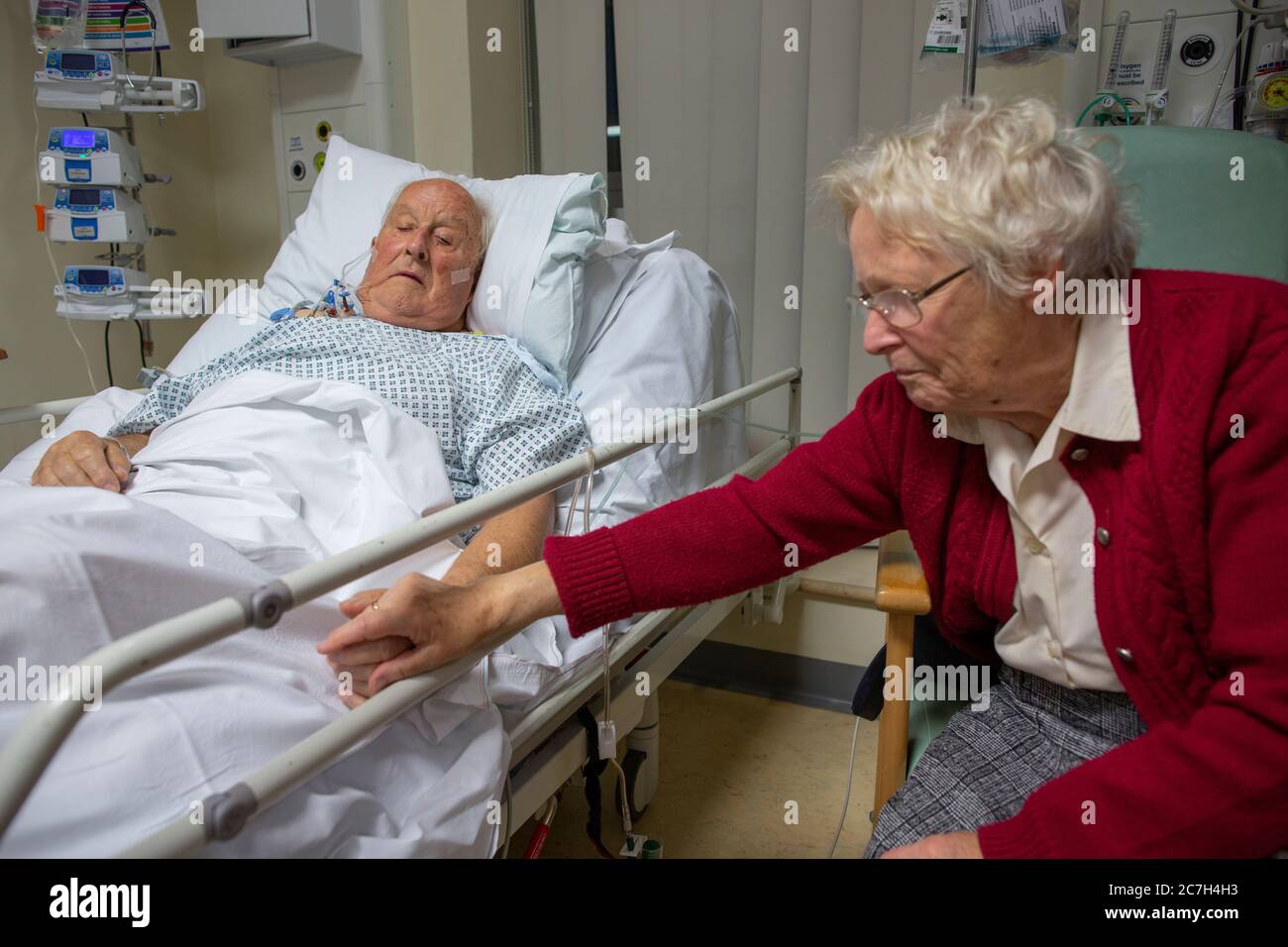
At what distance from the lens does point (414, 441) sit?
133cm

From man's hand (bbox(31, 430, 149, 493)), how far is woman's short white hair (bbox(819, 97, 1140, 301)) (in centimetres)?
107

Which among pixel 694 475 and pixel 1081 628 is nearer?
pixel 1081 628

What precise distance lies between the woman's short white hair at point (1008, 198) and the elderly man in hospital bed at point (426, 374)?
689 millimetres

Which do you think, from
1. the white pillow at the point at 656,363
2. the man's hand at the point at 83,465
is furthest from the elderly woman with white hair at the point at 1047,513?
the man's hand at the point at 83,465

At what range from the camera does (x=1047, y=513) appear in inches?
38.0

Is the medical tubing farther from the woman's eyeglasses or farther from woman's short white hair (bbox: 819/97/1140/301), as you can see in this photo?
the woman's eyeglasses

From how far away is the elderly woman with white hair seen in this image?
0.78 m

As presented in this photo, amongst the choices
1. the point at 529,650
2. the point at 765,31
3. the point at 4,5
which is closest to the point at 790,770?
the point at 529,650

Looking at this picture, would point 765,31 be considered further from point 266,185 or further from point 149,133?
point 149,133

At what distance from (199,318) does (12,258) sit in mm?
614

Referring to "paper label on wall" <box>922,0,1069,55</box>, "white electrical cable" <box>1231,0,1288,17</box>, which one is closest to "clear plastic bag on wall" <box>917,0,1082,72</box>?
"paper label on wall" <box>922,0,1069,55</box>

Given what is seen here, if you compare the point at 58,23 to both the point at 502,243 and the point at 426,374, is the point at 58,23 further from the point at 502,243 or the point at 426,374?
the point at 426,374

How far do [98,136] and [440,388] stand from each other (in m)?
1.37

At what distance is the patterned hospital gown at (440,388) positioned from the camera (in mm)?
1484
